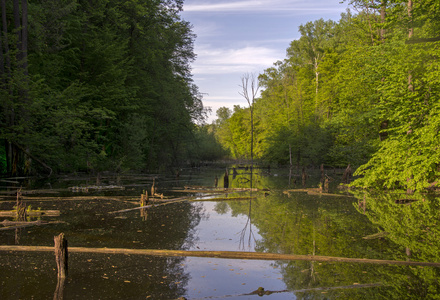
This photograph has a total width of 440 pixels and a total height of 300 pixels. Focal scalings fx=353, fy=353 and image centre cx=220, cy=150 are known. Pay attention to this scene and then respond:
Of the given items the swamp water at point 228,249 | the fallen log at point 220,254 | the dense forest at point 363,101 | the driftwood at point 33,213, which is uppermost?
the dense forest at point 363,101

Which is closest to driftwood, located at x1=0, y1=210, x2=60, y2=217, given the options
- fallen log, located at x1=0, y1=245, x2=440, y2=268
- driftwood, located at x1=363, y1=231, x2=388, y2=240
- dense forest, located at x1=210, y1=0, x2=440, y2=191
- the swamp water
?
the swamp water

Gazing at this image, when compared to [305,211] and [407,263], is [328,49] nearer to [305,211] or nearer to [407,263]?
[305,211]

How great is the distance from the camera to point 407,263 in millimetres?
7520

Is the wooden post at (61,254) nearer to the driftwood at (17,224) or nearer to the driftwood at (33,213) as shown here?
the driftwood at (17,224)

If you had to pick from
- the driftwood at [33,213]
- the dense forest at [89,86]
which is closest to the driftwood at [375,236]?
the driftwood at [33,213]

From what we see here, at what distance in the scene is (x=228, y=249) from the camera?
30.6 feet

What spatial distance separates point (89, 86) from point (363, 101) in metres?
22.8

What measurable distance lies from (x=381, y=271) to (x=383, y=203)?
11.6 meters

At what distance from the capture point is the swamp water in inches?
250

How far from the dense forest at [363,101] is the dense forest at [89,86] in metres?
11.1

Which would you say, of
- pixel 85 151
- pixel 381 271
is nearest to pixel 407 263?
pixel 381 271

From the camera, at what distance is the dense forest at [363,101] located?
1361 cm

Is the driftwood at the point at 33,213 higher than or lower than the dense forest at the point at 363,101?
lower

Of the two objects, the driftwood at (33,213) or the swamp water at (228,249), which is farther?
the driftwood at (33,213)
